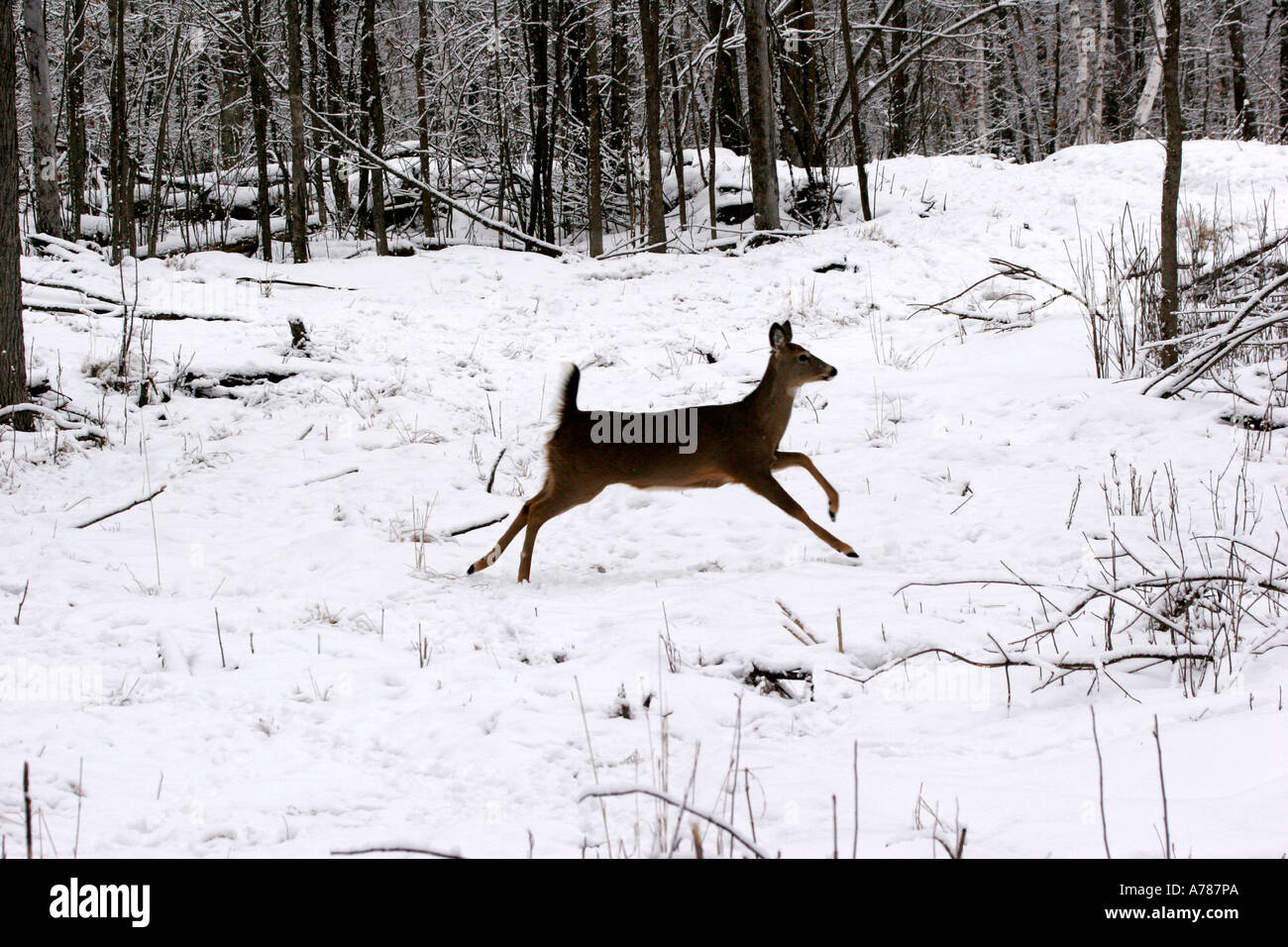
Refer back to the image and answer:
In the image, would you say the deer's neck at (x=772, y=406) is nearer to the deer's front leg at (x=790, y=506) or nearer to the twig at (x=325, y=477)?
the deer's front leg at (x=790, y=506)

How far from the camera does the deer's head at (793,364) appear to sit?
5.89 m

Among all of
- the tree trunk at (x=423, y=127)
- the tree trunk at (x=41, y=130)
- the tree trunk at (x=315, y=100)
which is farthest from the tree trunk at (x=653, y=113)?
the tree trunk at (x=41, y=130)

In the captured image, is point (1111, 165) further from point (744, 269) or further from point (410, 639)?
point (410, 639)

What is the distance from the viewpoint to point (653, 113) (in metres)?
16.5

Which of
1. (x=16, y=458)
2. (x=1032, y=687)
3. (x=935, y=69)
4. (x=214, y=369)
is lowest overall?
(x=1032, y=687)

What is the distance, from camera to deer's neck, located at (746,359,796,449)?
5.79 metres

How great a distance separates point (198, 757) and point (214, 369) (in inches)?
292

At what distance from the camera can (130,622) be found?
14.8 feet

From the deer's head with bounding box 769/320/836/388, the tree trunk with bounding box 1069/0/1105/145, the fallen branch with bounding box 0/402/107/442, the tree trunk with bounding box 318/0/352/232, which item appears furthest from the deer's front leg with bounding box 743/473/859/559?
the tree trunk with bounding box 1069/0/1105/145

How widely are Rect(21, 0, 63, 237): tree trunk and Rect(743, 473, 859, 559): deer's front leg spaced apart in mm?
15018

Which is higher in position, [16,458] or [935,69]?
[935,69]

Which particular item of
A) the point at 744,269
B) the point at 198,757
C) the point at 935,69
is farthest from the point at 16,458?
the point at 935,69

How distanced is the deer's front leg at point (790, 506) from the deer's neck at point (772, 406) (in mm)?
278
